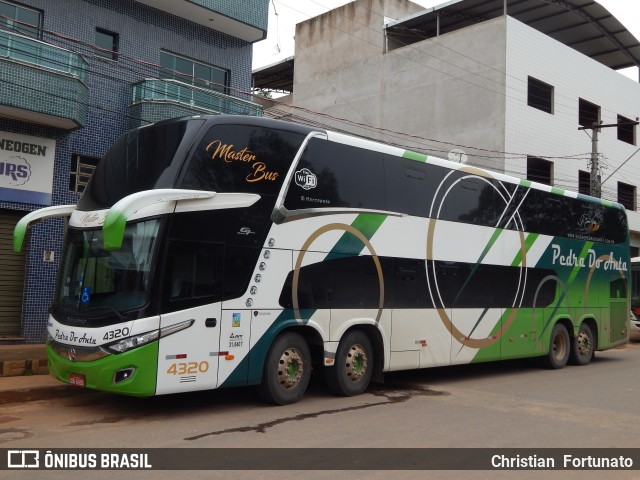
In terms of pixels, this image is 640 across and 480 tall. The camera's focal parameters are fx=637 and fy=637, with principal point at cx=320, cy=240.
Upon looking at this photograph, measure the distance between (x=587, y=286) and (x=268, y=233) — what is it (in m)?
9.80

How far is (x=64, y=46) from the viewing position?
14461 millimetres

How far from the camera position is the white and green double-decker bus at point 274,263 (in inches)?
317

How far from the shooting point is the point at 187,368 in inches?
321

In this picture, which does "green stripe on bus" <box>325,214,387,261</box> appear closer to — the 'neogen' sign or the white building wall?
the 'neogen' sign

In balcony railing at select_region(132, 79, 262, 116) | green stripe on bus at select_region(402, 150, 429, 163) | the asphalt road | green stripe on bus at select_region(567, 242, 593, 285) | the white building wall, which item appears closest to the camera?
the asphalt road

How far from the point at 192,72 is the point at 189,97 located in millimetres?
1679

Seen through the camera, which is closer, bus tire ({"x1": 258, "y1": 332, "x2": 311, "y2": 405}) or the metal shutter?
bus tire ({"x1": 258, "y1": 332, "x2": 311, "y2": 405})

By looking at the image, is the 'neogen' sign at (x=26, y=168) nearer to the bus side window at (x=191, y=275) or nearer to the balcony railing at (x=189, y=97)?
the balcony railing at (x=189, y=97)

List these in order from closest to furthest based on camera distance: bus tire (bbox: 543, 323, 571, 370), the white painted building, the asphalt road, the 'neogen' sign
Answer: the asphalt road
the 'neogen' sign
bus tire (bbox: 543, 323, 571, 370)
the white painted building

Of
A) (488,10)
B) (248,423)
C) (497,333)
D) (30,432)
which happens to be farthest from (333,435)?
(488,10)

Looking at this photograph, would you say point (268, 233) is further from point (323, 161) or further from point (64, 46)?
point (64, 46)

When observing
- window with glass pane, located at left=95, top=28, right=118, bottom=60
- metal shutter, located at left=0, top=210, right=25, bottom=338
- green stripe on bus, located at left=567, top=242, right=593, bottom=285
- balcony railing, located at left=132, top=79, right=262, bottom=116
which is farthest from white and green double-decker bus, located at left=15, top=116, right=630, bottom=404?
window with glass pane, located at left=95, top=28, right=118, bottom=60

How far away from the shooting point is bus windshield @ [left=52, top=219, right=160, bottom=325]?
8.01 m

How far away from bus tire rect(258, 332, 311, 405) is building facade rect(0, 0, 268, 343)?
726cm
